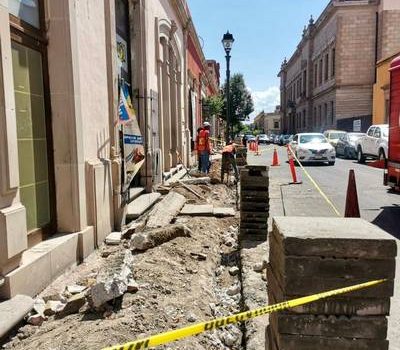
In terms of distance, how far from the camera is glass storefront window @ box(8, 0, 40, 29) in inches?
188

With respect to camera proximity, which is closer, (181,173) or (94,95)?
(94,95)

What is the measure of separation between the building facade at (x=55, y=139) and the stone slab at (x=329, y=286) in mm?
2716

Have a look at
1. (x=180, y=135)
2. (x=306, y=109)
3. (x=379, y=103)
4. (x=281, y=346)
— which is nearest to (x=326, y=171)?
(x=180, y=135)

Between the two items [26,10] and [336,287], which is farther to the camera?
[26,10]

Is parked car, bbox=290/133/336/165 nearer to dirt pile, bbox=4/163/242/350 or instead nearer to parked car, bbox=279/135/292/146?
dirt pile, bbox=4/163/242/350

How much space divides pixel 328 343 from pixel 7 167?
10.2 ft

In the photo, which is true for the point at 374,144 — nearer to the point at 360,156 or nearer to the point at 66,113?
the point at 360,156

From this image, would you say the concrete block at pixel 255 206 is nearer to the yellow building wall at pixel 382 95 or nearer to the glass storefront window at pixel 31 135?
the glass storefront window at pixel 31 135

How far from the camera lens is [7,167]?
4.12 metres

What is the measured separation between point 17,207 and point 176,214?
400cm

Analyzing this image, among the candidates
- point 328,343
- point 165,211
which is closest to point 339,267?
point 328,343

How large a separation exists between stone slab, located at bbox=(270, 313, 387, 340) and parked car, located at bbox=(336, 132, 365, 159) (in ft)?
80.7

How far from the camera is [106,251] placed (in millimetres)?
6242

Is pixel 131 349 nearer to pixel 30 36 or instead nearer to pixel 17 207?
pixel 17 207
